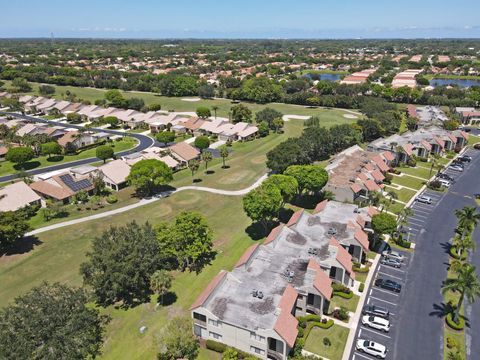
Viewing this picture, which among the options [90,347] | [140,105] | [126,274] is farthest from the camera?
[140,105]

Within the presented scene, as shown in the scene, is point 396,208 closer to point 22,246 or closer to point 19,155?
point 22,246

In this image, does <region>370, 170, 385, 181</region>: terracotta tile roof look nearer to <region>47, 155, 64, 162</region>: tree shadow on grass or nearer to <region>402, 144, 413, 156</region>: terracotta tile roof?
<region>402, 144, 413, 156</region>: terracotta tile roof

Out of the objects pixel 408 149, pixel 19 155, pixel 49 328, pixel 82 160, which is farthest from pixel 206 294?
pixel 19 155

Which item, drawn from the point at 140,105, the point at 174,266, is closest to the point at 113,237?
the point at 174,266

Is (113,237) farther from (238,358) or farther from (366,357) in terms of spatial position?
(366,357)

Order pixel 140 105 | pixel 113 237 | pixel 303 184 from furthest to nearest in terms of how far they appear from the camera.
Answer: pixel 140 105 < pixel 303 184 < pixel 113 237

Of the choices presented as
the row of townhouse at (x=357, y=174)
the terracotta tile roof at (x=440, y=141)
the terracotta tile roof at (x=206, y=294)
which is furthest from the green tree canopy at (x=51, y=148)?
the terracotta tile roof at (x=440, y=141)

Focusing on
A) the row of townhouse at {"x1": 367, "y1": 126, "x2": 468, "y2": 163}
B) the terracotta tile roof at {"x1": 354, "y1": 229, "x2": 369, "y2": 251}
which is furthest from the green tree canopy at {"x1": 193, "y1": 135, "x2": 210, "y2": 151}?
the terracotta tile roof at {"x1": 354, "y1": 229, "x2": 369, "y2": 251}

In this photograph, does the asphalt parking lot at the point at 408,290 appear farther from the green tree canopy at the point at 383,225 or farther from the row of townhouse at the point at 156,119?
the row of townhouse at the point at 156,119

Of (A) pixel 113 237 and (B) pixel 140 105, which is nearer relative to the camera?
(A) pixel 113 237
